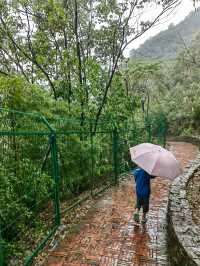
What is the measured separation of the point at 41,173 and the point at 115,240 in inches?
61.0

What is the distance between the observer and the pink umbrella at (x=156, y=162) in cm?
442

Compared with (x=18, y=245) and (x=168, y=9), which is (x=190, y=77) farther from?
(x=18, y=245)

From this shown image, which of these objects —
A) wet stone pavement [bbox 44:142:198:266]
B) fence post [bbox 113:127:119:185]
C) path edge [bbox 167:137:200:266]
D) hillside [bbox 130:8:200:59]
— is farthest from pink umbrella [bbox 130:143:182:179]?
hillside [bbox 130:8:200:59]

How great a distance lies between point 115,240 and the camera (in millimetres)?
4656

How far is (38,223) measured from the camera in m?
4.81

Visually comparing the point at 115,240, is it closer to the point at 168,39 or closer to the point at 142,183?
the point at 142,183

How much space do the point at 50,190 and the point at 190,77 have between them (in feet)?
69.7

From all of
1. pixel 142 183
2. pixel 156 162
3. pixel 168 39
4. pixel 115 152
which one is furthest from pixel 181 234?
pixel 168 39

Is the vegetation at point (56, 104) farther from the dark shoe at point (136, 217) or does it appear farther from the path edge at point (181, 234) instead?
the path edge at point (181, 234)

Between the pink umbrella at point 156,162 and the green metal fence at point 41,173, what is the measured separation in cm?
132

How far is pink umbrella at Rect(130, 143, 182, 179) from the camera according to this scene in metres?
4.42

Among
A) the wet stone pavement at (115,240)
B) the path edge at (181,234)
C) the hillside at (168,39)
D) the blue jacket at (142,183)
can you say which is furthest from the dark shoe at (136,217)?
the hillside at (168,39)

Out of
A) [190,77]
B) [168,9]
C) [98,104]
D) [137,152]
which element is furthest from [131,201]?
[190,77]

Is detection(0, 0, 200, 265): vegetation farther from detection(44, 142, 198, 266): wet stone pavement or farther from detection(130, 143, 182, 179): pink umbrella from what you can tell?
detection(130, 143, 182, 179): pink umbrella
